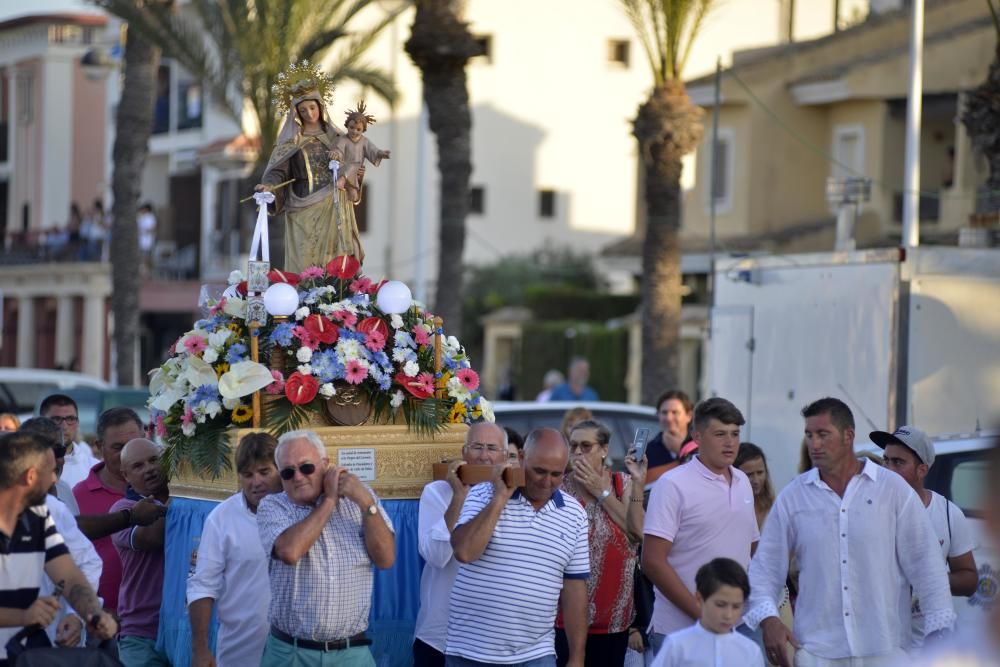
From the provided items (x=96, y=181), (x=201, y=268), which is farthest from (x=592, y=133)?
(x=96, y=181)

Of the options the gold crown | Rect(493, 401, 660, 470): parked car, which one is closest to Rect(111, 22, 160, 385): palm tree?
Rect(493, 401, 660, 470): parked car

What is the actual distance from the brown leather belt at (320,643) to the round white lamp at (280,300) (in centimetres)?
220

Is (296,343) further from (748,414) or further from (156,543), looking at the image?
(748,414)

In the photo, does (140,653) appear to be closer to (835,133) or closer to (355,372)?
(355,372)

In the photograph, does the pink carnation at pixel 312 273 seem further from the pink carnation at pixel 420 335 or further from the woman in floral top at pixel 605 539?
the woman in floral top at pixel 605 539

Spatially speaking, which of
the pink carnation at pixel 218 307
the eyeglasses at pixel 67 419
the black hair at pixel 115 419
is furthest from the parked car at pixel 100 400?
the pink carnation at pixel 218 307

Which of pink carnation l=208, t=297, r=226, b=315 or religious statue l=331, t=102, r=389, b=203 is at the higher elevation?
religious statue l=331, t=102, r=389, b=203

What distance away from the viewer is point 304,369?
8.91 m

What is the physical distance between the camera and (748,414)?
54.6 feet

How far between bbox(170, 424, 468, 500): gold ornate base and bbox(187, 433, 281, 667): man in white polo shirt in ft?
3.55

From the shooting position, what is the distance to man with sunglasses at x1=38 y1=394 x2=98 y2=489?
10789 mm

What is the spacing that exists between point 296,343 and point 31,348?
131ft

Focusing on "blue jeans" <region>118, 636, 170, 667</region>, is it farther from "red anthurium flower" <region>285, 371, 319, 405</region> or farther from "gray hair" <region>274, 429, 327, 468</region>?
"gray hair" <region>274, 429, 327, 468</region>

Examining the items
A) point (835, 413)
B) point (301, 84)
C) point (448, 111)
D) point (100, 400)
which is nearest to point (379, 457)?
point (301, 84)
